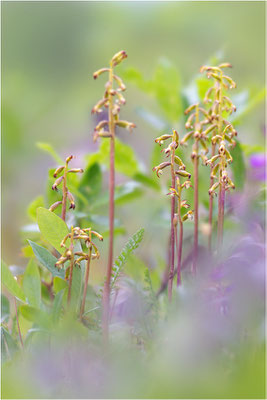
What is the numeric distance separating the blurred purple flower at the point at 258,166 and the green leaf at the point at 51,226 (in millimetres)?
300

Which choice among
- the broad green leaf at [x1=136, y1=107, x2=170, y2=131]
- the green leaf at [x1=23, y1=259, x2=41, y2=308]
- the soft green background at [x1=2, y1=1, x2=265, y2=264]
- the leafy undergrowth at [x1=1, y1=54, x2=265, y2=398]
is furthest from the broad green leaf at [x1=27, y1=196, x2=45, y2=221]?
the soft green background at [x1=2, y1=1, x2=265, y2=264]

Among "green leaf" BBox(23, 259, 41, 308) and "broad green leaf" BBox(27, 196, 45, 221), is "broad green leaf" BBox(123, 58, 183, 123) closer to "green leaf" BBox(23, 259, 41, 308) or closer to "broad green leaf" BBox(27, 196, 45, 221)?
"broad green leaf" BBox(27, 196, 45, 221)

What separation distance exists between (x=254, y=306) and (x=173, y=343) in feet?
0.22

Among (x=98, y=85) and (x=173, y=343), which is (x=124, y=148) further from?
(x=98, y=85)

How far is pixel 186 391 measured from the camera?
0.81 ft

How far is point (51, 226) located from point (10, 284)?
53 millimetres

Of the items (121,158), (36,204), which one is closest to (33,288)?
(36,204)

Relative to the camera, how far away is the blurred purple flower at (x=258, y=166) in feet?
1.99

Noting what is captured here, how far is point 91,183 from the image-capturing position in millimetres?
572

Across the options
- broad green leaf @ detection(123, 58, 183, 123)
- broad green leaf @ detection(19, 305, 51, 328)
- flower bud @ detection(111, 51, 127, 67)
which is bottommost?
broad green leaf @ detection(19, 305, 51, 328)

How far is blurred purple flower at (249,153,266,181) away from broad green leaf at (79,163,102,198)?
0.18 meters

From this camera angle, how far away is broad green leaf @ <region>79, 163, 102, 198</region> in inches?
22.4

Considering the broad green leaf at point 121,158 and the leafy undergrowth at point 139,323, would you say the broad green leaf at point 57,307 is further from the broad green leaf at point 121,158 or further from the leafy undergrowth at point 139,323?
the broad green leaf at point 121,158

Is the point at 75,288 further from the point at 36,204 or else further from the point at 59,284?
the point at 36,204
